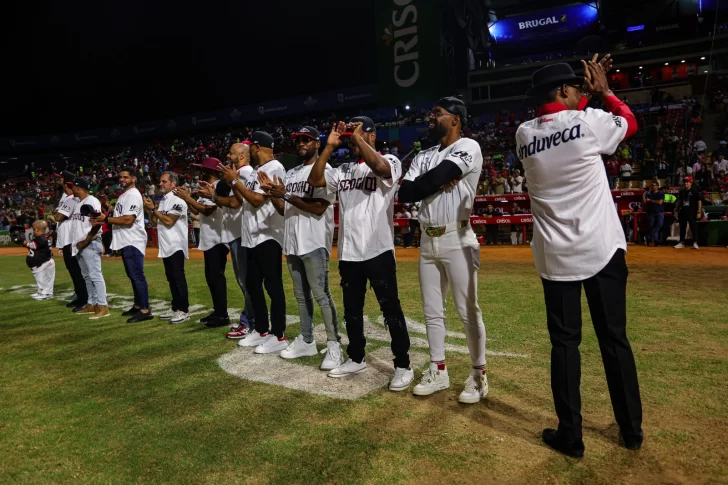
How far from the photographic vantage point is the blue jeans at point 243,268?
582 centimetres

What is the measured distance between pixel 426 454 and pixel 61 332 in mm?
5980

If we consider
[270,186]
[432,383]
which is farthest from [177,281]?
[432,383]

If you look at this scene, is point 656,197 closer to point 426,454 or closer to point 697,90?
point 426,454

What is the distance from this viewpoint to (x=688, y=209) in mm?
13086

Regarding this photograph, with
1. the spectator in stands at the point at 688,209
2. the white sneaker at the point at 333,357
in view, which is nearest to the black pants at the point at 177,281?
the white sneaker at the point at 333,357

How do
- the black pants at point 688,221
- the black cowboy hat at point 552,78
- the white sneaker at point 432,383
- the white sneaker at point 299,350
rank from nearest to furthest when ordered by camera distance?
the black cowboy hat at point 552,78 < the white sneaker at point 432,383 < the white sneaker at point 299,350 < the black pants at point 688,221

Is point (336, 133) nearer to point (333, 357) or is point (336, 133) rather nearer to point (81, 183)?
point (333, 357)

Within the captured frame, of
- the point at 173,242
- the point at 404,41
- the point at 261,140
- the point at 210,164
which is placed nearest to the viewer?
the point at 261,140

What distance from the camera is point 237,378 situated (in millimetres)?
4270

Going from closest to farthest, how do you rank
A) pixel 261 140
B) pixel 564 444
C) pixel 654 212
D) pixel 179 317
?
pixel 564 444
pixel 261 140
pixel 179 317
pixel 654 212

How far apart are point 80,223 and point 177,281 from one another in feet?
7.84

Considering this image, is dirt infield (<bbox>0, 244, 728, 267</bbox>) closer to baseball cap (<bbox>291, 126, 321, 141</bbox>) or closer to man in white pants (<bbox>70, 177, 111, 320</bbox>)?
man in white pants (<bbox>70, 177, 111, 320</bbox>)

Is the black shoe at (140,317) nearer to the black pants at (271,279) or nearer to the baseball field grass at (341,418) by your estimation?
the baseball field grass at (341,418)

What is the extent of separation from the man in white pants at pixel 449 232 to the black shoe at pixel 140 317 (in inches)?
199
